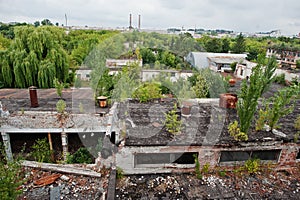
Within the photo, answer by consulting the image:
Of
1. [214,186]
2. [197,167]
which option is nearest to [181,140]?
[197,167]

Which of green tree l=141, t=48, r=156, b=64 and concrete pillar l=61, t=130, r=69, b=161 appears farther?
green tree l=141, t=48, r=156, b=64

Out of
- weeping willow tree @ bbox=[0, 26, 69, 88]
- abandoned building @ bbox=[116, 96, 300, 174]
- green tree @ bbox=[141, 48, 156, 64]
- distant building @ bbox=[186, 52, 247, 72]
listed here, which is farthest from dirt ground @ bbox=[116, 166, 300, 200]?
distant building @ bbox=[186, 52, 247, 72]

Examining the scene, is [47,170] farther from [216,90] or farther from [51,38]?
[51,38]

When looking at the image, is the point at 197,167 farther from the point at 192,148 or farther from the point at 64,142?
the point at 64,142

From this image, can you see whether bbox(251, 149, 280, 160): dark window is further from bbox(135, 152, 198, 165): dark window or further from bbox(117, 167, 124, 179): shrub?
bbox(117, 167, 124, 179): shrub

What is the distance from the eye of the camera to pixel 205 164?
4.92 metres

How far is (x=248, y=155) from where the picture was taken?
5137 mm

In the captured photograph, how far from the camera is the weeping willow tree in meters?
14.0

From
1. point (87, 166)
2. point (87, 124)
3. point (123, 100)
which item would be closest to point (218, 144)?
point (87, 166)

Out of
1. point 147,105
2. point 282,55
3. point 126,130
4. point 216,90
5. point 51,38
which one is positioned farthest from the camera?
point 282,55

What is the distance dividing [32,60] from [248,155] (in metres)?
14.2

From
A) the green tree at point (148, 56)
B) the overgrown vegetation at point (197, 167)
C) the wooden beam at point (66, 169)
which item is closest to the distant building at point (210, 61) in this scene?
the green tree at point (148, 56)

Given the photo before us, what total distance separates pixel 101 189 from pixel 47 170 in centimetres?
147

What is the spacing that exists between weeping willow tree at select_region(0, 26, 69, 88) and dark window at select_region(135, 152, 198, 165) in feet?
39.2
